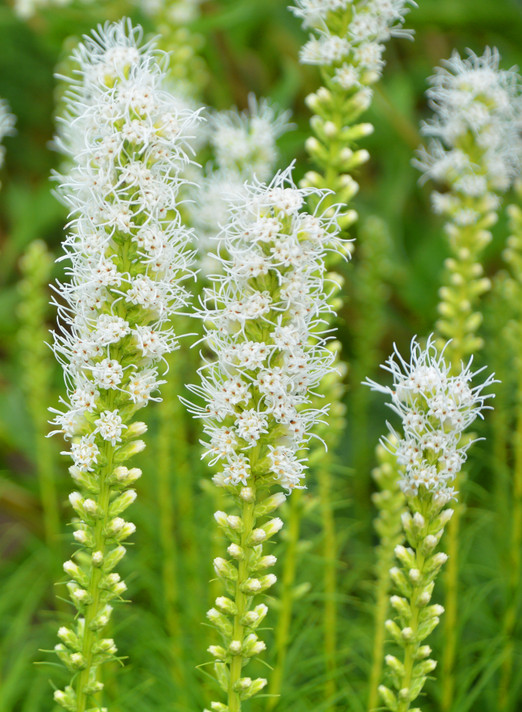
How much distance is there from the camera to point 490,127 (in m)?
3.38

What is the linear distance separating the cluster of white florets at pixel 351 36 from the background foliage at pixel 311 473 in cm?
84

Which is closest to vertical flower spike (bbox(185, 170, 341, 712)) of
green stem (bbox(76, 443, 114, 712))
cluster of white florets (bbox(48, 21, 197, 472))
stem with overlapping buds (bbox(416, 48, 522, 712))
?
cluster of white florets (bbox(48, 21, 197, 472))

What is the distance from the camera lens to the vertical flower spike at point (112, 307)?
2045 mm

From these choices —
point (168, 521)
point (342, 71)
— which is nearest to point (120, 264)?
point (342, 71)

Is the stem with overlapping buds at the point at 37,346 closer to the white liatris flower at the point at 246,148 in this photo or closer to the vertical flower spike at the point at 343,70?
the white liatris flower at the point at 246,148

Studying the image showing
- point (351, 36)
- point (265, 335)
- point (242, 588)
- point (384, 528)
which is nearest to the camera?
point (265, 335)

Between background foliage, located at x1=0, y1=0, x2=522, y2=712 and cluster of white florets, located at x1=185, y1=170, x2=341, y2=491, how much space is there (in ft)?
2.07

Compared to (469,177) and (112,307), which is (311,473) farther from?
(112,307)

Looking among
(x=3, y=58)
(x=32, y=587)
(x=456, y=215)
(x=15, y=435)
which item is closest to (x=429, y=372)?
(x=456, y=215)

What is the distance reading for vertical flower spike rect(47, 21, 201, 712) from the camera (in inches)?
80.5

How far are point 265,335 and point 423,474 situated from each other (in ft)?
1.83

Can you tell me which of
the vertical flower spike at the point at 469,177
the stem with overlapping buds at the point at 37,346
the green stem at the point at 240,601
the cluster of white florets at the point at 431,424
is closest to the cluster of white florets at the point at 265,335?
the green stem at the point at 240,601

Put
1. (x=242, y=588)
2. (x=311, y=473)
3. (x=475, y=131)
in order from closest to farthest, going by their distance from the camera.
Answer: (x=242, y=588)
(x=475, y=131)
(x=311, y=473)

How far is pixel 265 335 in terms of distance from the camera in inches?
78.7
